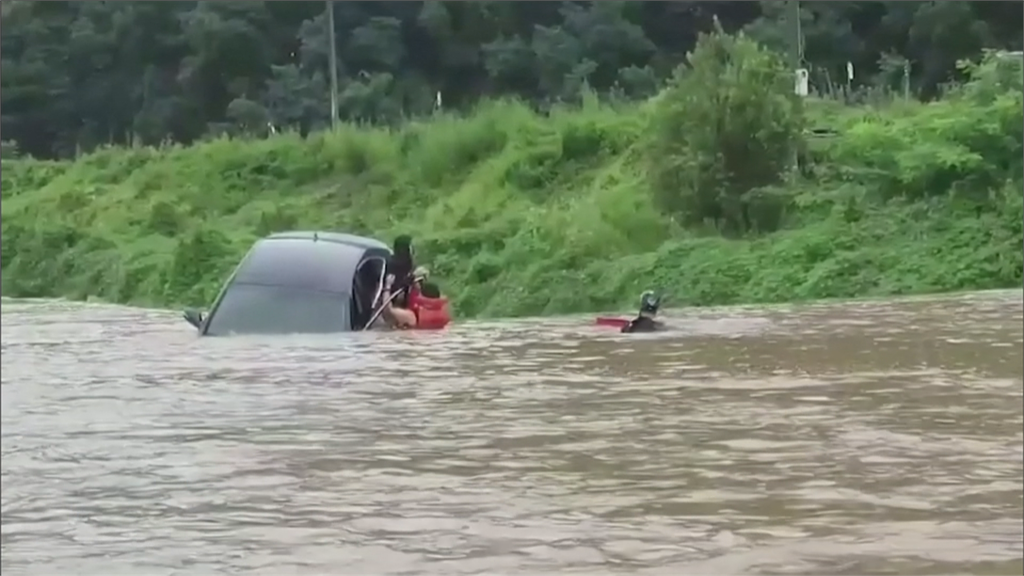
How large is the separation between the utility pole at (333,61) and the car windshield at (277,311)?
1137cm

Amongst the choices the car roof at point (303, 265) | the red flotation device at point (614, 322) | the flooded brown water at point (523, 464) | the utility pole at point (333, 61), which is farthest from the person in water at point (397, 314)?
the utility pole at point (333, 61)

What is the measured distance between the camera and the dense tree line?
17766mm

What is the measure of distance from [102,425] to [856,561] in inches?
108

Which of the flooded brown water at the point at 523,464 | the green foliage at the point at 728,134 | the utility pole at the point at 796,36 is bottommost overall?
the flooded brown water at the point at 523,464

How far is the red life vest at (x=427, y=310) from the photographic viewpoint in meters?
10.3

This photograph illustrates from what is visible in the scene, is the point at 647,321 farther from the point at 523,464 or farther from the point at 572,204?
the point at 572,204

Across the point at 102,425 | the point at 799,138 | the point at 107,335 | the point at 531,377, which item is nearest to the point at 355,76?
the point at 799,138

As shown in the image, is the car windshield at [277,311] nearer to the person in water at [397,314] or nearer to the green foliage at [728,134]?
the person in water at [397,314]

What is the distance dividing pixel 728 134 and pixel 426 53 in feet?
27.6

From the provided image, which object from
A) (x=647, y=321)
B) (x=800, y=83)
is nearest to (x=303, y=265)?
(x=647, y=321)

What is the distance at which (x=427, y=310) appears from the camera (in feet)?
34.2

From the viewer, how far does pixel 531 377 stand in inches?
285

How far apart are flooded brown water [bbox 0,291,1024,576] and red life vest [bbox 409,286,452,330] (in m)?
2.52

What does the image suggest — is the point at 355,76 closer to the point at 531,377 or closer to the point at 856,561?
the point at 531,377
